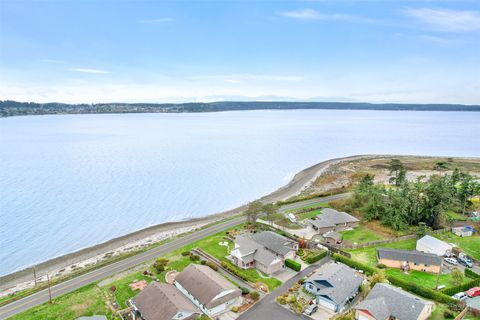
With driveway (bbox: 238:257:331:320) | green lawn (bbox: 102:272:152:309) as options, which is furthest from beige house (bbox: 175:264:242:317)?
green lawn (bbox: 102:272:152:309)

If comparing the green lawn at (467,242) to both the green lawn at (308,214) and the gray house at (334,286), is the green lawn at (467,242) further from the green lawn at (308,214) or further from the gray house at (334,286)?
the gray house at (334,286)

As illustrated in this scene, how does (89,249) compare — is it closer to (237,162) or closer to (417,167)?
(237,162)

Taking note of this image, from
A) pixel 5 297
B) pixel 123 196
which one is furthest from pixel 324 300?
pixel 123 196

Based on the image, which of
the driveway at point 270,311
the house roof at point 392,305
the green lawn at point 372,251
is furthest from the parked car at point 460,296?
the driveway at point 270,311

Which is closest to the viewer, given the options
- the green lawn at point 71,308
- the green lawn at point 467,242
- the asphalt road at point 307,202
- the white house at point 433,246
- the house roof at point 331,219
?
the green lawn at point 71,308

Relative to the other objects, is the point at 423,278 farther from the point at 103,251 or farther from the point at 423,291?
the point at 103,251

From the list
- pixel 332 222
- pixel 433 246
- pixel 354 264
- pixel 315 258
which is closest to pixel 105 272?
pixel 315 258
